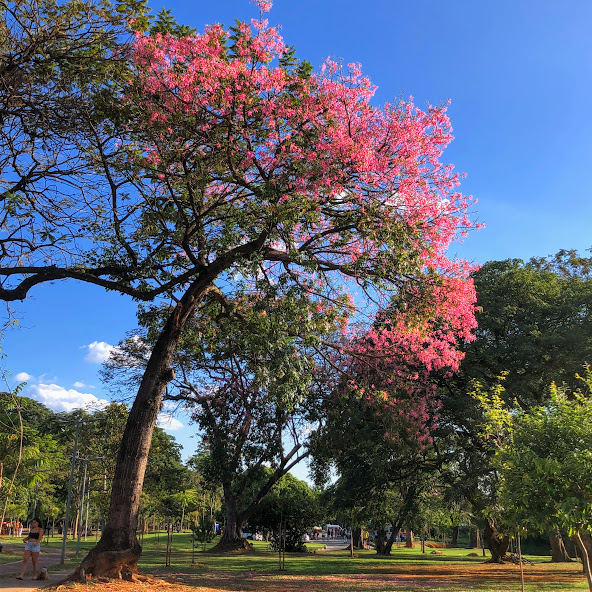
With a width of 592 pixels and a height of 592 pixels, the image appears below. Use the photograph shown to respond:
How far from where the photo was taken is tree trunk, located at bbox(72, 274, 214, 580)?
924cm

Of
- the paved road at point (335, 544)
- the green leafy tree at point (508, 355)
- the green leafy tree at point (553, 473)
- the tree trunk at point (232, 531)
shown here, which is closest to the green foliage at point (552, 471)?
the green leafy tree at point (553, 473)

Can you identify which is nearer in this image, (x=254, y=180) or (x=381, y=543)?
(x=254, y=180)

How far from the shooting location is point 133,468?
10.0 m

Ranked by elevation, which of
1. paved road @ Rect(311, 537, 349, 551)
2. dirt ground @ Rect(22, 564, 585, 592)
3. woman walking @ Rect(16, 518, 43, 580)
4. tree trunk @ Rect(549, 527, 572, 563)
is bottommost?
paved road @ Rect(311, 537, 349, 551)

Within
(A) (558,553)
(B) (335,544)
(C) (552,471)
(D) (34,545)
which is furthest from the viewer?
(B) (335,544)

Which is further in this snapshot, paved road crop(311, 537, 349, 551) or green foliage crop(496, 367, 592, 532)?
paved road crop(311, 537, 349, 551)

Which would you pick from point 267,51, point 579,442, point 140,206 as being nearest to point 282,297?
point 140,206

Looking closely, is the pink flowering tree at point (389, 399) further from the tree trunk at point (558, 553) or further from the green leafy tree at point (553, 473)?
the tree trunk at point (558, 553)

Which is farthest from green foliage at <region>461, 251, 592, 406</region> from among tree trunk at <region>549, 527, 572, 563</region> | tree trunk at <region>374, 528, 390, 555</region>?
tree trunk at <region>374, 528, 390, 555</region>

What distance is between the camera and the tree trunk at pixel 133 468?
30.3ft

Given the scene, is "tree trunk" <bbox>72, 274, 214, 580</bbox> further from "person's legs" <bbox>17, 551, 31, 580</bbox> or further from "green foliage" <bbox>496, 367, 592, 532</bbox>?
"green foliage" <bbox>496, 367, 592, 532</bbox>

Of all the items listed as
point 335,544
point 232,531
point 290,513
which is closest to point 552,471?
point 232,531

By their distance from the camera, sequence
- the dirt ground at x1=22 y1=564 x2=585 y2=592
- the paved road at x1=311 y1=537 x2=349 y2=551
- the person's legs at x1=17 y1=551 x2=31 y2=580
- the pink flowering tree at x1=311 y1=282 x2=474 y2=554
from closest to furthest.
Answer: the dirt ground at x1=22 y1=564 x2=585 y2=592, the pink flowering tree at x1=311 y1=282 x2=474 y2=554, the person's legs at x1=17 y1=551 x2=31 y2=580, the paved road at x1=311 y1=537 x2=349 y2=551

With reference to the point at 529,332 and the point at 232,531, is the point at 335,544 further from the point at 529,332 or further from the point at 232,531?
the point at 529,332
